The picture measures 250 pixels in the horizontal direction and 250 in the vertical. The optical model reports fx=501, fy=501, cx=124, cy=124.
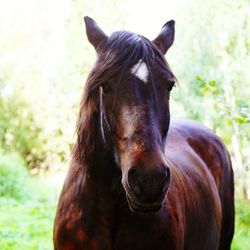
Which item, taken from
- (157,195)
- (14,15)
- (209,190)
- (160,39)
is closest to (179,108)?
(14,15)

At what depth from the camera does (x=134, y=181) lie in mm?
1782

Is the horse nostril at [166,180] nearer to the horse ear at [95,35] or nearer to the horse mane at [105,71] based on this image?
the horse mane at [105,71]

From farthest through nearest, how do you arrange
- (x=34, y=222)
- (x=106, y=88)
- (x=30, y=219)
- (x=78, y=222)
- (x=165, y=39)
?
(x=30, y=219), (x=34, y=222), (x=165, y=39), (x=78, y=222), (x=106, y=88)

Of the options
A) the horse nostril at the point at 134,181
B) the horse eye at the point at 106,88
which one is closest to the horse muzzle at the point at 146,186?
the horse nostril at the point at 134,181

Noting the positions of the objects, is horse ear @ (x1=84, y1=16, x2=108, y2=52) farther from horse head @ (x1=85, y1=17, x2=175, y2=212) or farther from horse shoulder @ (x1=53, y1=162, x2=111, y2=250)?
horse shoulder @ (x1=53, y1=162, x2=111, y2=250)

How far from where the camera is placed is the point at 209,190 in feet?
10.8

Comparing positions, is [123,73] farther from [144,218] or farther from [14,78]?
[14,78]

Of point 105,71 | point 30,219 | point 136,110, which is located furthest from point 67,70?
point 136,110

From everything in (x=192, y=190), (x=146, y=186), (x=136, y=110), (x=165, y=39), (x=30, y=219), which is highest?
(x=165, y=39)

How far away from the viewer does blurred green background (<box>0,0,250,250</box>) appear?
884 cm

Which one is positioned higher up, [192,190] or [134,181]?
[134,181]

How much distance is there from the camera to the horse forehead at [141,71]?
1975mm

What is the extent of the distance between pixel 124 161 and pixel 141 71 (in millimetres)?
370

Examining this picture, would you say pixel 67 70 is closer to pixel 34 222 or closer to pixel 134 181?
pixel 34 222
